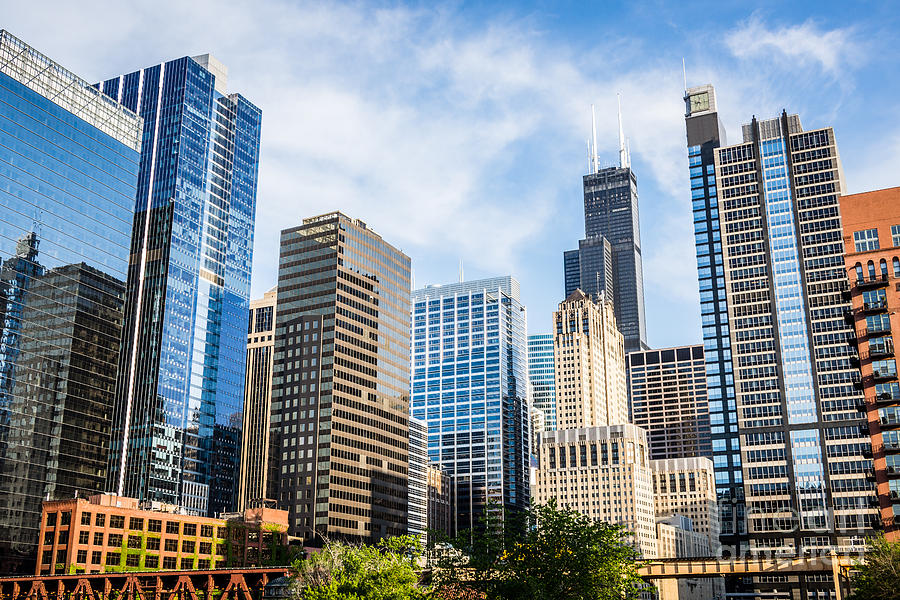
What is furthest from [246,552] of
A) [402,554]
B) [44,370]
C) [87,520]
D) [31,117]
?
[402,554]

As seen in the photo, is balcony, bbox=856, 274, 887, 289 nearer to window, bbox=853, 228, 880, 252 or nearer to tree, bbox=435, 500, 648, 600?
window, bbox=853, 228, 880, 252

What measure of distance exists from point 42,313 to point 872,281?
6228 inches

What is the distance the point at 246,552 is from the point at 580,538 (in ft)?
427

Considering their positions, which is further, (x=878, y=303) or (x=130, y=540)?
(x=130, y=540)

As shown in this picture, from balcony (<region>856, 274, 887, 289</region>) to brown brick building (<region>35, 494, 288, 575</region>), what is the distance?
13685 centimetres

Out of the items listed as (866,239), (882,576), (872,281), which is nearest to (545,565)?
(882,576)

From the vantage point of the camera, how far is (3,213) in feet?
587

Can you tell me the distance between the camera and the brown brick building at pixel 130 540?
162625mm

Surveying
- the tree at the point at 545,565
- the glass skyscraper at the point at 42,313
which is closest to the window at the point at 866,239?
the tree at the point at 545,565

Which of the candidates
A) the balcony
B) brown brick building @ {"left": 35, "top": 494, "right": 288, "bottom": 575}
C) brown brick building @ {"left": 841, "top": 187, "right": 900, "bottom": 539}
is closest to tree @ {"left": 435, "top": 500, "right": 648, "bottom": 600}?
brown brick building @ {"left": 841, "top": 187, "right": 900, "bottom": 539}

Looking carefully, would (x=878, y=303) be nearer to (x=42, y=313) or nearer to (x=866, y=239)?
(x=866, y=239)

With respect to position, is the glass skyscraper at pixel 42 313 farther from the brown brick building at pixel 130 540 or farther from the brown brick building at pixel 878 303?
the brown brick building at pixel 878 303

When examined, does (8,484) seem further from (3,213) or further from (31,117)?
(31,117)

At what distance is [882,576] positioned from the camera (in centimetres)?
9138
